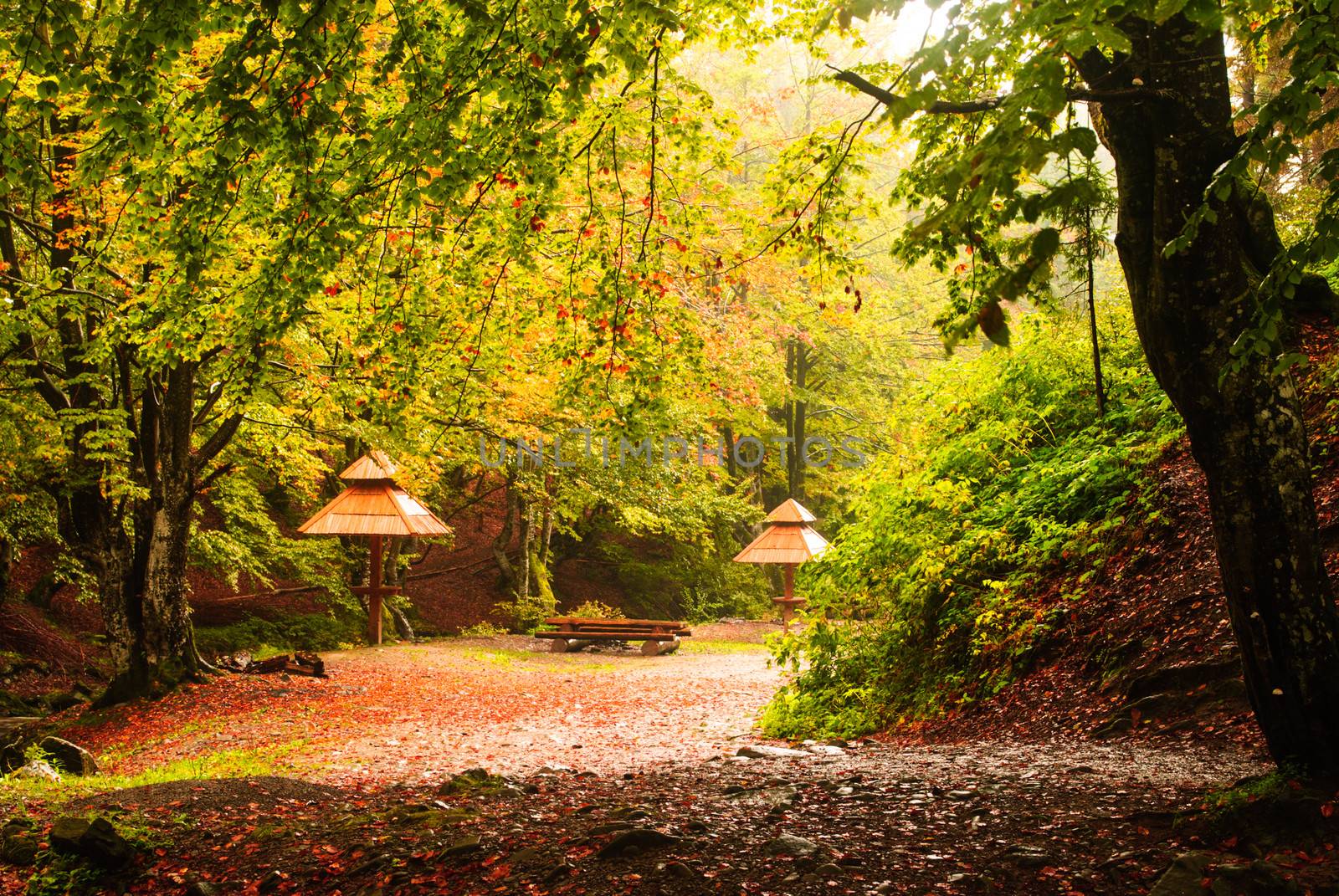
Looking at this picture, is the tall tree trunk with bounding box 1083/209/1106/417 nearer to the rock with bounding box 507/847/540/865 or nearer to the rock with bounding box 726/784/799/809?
the rock with bounding box 726/784/799/809

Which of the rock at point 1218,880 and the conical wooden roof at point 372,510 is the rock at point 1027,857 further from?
the conical wooden roof at point 372,510

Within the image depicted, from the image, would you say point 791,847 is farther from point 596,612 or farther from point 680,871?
point 596,612

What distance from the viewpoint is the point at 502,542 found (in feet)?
76.4

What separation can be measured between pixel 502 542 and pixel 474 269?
1719 centimetres

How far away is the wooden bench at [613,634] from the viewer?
18047mm

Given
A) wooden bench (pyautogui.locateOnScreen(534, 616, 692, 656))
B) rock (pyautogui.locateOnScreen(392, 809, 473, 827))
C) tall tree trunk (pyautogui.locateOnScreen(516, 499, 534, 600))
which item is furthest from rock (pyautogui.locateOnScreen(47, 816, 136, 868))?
tall tree trunk (pyautogui.locateOnScreen(516, 499, 534, 600))

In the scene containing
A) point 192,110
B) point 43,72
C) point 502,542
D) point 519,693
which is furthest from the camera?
point 502,542

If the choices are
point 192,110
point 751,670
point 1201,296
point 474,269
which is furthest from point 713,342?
point 1201,296

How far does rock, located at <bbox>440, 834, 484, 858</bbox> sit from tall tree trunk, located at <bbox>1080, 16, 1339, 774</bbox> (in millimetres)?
3542

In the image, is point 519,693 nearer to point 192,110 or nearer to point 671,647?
point 671,647

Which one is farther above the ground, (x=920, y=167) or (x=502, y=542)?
(x=920, y=167)

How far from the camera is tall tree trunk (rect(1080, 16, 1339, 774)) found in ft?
12.2

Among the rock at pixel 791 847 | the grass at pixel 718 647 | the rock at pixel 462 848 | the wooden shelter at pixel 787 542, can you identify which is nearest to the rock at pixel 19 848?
the rock at pixel 462 848

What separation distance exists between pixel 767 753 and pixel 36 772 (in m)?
5.70
